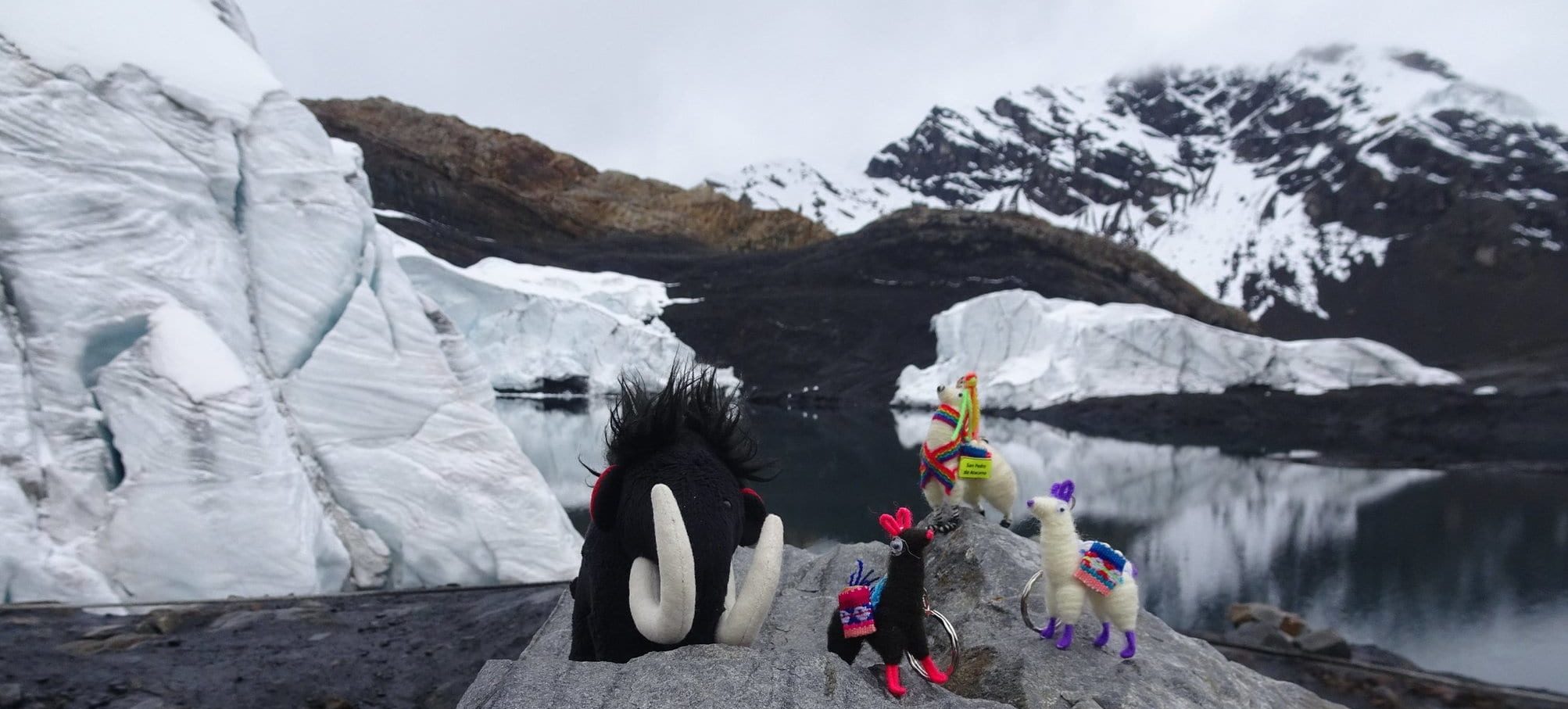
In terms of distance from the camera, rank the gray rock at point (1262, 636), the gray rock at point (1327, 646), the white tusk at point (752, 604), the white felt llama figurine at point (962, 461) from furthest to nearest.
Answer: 1. the gray rock at point (1262, 636)
2. the gray rock at point (1327, 646)
3. the white felt llama figurine at point (962, 461)
4. the white tusk at point (752, 604)

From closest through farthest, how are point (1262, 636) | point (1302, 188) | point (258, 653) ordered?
point (258, 653)
point (1262, 636)
point (1302, 188)

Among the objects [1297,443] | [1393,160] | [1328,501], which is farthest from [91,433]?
[1393,160]

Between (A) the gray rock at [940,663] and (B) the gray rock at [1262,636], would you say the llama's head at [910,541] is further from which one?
(B) the gray rock at [1262,636]

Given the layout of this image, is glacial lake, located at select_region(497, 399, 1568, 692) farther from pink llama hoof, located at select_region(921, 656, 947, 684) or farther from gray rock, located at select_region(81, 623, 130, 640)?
gray rock, located at select_region(81, 623, 130, 640)

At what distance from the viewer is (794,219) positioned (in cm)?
7425

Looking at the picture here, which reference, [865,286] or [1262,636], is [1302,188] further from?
[1262,636]

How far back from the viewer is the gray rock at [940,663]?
2191mm

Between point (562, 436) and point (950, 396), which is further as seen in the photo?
point (562, 436)

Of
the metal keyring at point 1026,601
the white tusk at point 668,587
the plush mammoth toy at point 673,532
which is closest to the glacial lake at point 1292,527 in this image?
the metal keyring at point 1026,601

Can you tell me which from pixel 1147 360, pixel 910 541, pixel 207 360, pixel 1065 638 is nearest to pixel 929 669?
pixel 910 541

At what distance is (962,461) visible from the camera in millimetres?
4488

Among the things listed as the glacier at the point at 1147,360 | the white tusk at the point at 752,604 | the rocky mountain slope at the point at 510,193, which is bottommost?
the white tusk at the point at 752,604

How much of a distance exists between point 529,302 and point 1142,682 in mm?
30804

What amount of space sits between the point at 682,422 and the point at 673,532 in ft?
1.91
